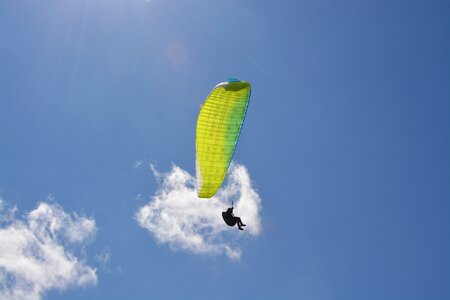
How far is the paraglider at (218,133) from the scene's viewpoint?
98.5 ft

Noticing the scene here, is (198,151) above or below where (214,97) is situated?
below

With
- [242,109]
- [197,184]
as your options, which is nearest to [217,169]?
[197,184]

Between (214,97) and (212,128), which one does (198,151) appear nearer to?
(212,128)

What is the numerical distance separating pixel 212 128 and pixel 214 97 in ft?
6.98

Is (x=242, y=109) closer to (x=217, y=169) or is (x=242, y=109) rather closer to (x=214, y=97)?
(x=214, y=97)

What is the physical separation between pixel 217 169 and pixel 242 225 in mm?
4511

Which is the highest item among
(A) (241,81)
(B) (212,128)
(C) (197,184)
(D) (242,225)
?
(A) (241,81)

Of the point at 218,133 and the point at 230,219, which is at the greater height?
the point at 218,133

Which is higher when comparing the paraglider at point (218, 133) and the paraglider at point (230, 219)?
the paraglider at point (218, 133)

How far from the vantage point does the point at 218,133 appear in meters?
30.7

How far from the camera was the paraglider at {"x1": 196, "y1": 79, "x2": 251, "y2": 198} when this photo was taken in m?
30.0

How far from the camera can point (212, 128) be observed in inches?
1197

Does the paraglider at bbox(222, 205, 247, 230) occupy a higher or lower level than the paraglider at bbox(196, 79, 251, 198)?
lower

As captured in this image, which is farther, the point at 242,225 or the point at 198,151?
the point at 198,151
